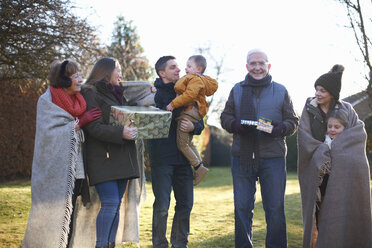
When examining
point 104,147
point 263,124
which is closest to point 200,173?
point 263,124

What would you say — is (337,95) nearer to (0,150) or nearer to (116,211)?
(116,211)

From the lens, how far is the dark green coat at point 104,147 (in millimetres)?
3652

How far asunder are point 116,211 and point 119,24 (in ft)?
87.5

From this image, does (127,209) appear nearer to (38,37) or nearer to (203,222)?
(203,222)

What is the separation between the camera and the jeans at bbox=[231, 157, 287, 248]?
13.2 feet

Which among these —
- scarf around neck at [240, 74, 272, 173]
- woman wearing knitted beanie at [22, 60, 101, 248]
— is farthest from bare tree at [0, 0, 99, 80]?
scarf around neck at [240, 74, 272, 173]

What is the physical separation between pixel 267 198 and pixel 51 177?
2.10m

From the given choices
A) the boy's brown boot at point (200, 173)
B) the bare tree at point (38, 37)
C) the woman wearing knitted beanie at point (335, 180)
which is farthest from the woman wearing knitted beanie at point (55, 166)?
the bare tree at point (38, 37)

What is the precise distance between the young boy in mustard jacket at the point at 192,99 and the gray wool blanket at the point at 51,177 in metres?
1.13

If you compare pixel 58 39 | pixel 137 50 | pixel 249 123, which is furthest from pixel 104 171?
pixel 137 50

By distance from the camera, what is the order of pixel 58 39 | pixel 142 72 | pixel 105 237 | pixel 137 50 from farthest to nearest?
1. pixel 137 50
2. pixel 142 72
3. pixel 58 39
4. pixel 105 237

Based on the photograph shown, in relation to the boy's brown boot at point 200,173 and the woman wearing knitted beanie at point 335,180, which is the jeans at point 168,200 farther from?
the woman wearing knitted beanie at point 335,180

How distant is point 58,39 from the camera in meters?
8.09

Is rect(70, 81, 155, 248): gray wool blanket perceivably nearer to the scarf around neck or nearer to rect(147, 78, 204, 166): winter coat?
rect(147, 78, 204, 166): winter coat
